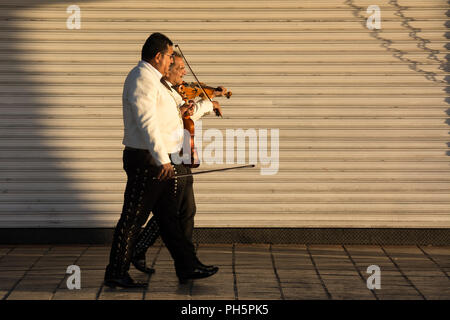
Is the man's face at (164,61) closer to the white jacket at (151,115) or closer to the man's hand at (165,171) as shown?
the white jacket at (151,115)

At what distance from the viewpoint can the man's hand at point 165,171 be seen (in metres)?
7.04

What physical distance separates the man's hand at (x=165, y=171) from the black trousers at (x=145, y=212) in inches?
5.4

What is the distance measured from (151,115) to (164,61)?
23.3 inches

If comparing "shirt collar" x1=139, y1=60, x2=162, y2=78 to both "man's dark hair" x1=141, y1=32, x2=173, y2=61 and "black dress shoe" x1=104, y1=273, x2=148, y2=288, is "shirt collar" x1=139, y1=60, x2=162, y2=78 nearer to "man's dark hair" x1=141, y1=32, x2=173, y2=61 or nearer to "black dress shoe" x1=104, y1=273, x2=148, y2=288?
"man's dark hair" x1=141, y1=32, x2=173, y2=61

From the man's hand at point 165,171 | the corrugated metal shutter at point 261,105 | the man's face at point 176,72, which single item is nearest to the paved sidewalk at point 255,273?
the corrugated metal shutter at point 261,105

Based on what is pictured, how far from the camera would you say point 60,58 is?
9.10m

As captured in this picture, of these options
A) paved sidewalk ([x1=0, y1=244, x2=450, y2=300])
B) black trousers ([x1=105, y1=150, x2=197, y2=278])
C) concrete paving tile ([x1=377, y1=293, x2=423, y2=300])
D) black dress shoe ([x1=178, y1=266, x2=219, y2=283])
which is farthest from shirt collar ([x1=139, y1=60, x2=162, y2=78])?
concrete paving tile ([x1=377, y1=293, x2=423, y2=300])

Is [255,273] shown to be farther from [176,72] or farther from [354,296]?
[176,72]

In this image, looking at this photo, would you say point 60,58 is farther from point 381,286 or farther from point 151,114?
point 381,286

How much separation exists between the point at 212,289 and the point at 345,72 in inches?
115

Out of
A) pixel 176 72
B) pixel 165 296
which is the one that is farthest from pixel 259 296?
pixel 176 72

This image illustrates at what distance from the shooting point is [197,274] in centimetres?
753

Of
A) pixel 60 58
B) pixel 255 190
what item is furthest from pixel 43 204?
pixel 255 190
